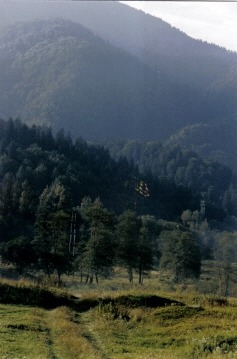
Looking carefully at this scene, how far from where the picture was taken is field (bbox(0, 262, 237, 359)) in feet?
85.9

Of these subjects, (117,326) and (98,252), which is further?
(98,252)

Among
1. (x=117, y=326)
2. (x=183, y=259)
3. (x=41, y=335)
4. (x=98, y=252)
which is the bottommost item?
(x=183, y=259)

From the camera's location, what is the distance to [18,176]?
182000mm

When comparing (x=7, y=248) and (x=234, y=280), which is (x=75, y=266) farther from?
(x=234, y=280)

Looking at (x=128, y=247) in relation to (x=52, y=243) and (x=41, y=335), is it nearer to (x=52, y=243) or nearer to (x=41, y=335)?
(x=52, y=243)

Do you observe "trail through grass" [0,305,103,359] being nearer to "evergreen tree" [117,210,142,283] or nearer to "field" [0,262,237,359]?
"field" [0,262,237,359]

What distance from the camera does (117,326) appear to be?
33.2 metres

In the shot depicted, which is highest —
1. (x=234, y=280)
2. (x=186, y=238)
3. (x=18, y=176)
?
(x=18, y=176)

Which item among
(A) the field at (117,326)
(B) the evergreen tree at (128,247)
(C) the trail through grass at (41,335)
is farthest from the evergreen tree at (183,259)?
(C) the trail through grass at (41,335)

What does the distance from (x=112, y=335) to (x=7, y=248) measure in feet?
182

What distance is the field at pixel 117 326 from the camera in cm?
2617

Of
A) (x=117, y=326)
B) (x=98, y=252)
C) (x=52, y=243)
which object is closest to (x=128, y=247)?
(x=98, y=252)

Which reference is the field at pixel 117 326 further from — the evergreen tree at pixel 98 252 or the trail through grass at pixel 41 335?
the evergreen tree at pixel 98 252

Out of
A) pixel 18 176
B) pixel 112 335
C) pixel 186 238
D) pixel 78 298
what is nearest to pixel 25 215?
pixel 18 176
